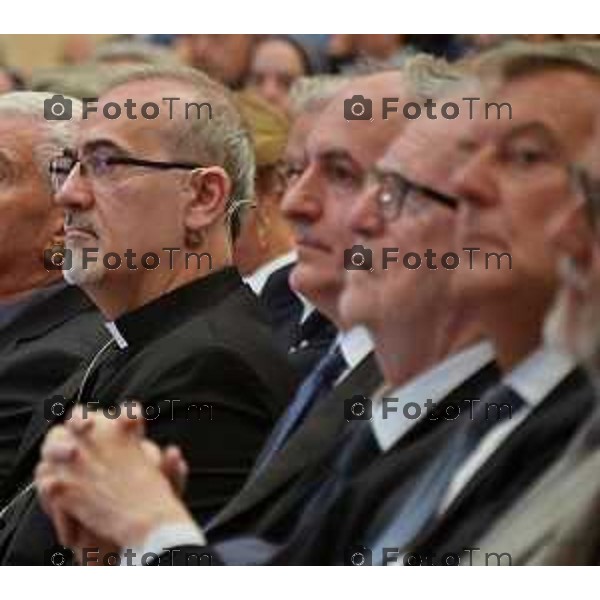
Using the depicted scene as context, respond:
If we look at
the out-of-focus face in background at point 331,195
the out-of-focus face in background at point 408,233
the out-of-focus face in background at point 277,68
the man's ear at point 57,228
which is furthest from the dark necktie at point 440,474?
the out-of-focus face in background at point 277,68

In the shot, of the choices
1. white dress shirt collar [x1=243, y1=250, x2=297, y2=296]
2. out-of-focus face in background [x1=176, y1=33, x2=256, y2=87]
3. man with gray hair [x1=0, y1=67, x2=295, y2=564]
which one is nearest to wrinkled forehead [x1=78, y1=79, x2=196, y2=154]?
man with gray hair [x1=0, y1=67, x2=295, y2=564]

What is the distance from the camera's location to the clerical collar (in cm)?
362

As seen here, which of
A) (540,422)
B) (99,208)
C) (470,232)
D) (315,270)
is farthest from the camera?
(99,208)

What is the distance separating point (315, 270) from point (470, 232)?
0.57 m

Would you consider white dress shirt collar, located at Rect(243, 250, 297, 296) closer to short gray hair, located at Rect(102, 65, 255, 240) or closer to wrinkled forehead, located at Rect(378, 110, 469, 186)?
short gray hair, located at Rect(102, 65, 255, 240)

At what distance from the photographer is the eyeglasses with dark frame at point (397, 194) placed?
9.66ft

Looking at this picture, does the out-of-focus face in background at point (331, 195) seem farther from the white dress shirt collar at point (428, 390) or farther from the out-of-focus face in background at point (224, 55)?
the out-of-focus face in background at point (224, 55)

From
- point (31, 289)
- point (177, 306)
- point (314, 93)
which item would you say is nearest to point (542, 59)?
point (177, 306)

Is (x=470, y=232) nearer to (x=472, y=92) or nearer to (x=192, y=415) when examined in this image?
(x=472, y=92)

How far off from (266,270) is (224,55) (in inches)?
103

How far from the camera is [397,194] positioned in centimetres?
298

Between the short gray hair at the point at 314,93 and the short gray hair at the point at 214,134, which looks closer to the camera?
the short gray hair at the point at 214,134
